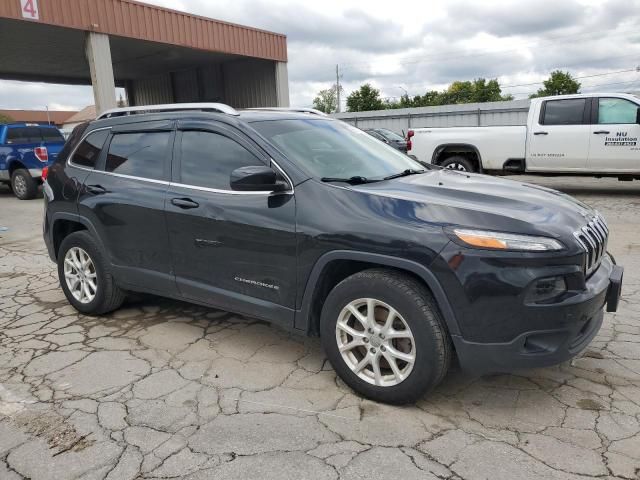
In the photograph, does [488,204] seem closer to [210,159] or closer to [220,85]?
[210,159]

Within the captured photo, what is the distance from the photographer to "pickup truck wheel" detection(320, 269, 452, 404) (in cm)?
270

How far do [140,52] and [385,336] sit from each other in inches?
763

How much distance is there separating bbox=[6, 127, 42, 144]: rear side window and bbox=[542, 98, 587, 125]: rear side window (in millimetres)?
11737

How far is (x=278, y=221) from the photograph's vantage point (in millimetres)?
3133

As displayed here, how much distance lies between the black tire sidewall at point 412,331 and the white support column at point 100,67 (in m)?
13.7

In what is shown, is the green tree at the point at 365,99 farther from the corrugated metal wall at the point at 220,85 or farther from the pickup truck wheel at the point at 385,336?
the pickup truck wheel at the point at 385,336

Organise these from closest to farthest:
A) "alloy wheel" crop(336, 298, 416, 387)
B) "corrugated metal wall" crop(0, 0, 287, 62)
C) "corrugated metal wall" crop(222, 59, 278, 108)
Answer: "alloy wheel" crop(336, 298, 416, 387)
"corrugated metal wall" crop(0, 0, 287, 62)
"corrugated metal wall" crop(222, 59, 278, 108)

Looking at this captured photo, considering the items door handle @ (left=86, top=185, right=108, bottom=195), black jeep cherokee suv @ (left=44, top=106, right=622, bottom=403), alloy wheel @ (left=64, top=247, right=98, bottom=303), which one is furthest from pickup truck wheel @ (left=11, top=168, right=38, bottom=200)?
door handle @ (left=86, top=185, right=108, bottom=195)

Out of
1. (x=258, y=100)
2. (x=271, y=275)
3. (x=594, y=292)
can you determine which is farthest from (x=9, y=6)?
(x=594, y=292)

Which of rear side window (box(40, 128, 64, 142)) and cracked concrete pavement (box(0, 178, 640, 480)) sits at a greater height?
rear side window (box(40, 128, 64, 142))

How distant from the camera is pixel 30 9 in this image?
1292cm

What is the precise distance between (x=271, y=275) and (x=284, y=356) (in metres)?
0.73

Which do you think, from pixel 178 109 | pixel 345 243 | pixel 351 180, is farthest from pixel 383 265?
pixel 178 109

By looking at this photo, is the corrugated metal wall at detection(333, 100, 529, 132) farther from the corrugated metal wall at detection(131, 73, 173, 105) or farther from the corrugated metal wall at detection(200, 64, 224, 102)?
the corrugated metal wall at detection(131, 73, 173, 105)
